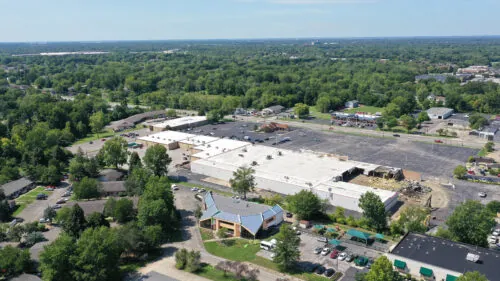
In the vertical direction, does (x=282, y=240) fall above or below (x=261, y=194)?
above

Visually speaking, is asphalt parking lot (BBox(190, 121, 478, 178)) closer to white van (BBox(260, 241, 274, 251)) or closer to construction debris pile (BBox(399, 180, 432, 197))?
construction debris pile (BBox(399, 180, 432, 197))

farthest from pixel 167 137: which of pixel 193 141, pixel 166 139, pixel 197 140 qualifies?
pixel 197 140

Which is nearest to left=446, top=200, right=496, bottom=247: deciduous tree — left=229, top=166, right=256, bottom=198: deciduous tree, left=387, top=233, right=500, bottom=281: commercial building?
left=387, top=233, right=500, bottom=281: commercial building

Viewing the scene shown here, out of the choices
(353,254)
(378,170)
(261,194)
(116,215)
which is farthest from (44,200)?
(378,170)

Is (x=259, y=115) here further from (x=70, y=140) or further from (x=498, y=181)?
(x=498, y=181)

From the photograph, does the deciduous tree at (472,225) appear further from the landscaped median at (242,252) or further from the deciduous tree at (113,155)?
the deciduous tree at (113,155)

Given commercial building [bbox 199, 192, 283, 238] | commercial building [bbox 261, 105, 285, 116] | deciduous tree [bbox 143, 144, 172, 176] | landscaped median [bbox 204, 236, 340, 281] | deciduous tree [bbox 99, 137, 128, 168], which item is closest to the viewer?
landscaped median [bbox 204, 236, 340, 281]
